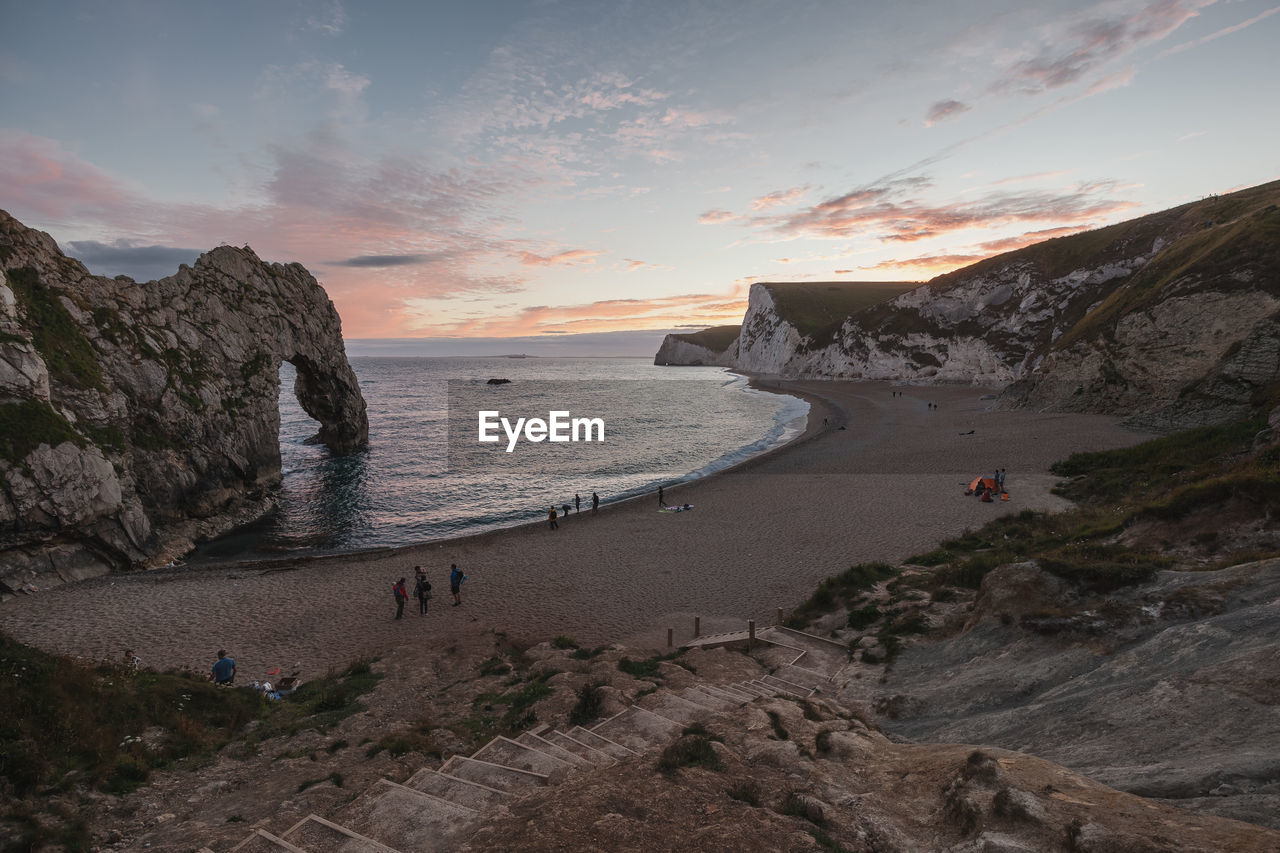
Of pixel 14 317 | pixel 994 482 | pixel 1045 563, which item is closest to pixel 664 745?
pixel 1045 563

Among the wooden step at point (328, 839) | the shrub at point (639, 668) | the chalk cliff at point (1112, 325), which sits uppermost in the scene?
the chalk cliff at point (1112, 325)

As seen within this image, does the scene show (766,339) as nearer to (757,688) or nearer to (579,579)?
(579,579)

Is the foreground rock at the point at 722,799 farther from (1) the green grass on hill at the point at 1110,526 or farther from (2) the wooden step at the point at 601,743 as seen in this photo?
(1) the green grass on hill at the point at 1110,526

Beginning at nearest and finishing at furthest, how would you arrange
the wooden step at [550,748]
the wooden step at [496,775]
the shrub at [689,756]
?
the shrub at [689,756] → the wooden step at [496,775] → the wooden step at [550,748]

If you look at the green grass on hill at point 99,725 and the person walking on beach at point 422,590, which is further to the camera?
the person walking on beach at point 422,590

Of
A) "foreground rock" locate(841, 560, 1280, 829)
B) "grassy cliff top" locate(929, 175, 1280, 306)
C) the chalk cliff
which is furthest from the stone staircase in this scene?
"grassy cliff top" locate(929, 175, 1280, 306)

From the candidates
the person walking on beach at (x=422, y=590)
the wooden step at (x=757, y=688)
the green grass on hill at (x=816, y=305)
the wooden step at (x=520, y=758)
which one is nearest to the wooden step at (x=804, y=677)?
the wooden step at (x=757, y=688)
